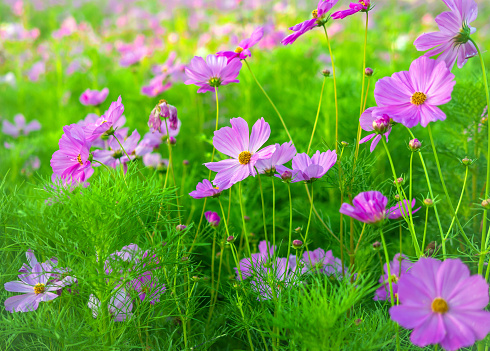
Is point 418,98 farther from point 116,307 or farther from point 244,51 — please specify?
point 116,307

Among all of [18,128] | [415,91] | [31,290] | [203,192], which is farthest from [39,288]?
[18,128]

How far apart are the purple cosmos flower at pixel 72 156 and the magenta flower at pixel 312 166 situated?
0.34 metres

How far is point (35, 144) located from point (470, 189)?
1540 millimetres

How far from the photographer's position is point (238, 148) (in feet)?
2.44

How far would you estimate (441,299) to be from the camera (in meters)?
0.52

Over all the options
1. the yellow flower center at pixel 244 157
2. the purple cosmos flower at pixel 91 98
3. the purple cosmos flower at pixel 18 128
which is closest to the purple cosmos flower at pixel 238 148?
the yellow flower center at pixel 244 157

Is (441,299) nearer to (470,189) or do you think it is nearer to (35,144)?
(470,189)

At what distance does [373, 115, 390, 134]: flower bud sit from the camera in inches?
25.1

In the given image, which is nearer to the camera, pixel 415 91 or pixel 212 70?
pixel 415 91

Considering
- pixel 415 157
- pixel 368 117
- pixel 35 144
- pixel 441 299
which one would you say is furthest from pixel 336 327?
pixel 35 144

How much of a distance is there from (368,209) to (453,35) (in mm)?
298

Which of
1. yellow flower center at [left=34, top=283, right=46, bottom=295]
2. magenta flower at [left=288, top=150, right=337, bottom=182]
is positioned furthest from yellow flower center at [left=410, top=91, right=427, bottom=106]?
yellow flower center at [left=34, top=283, right=46, bottom=295]

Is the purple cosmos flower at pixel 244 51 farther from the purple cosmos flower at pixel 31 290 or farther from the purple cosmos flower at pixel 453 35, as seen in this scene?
the purple cosmos flower at pixel 31 290

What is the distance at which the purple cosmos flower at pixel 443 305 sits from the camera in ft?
1.60
